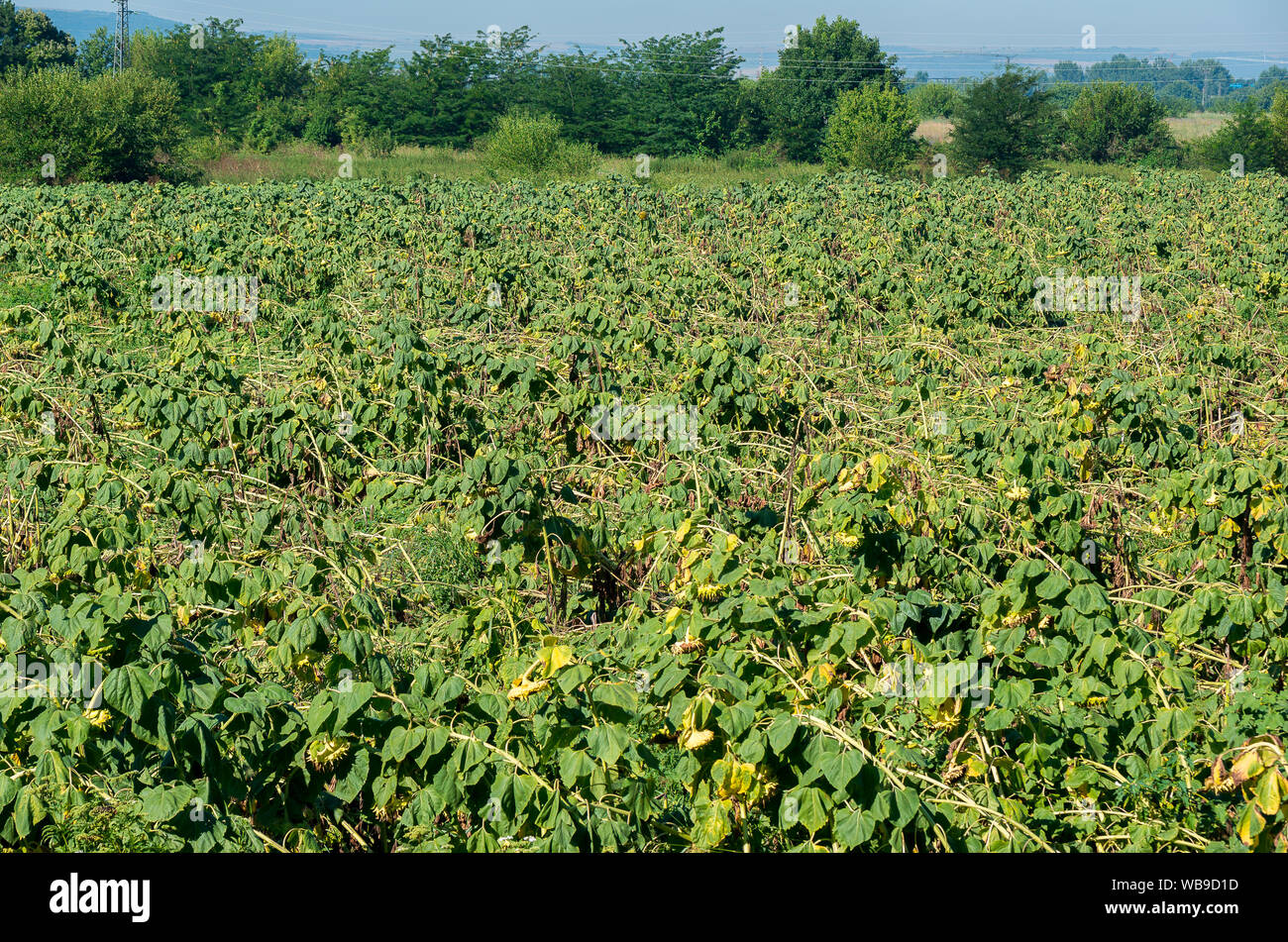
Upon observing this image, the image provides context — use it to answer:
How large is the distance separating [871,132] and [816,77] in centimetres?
1875

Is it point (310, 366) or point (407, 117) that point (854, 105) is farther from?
point (310, 366)

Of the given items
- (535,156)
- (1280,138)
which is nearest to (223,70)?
(535,156)

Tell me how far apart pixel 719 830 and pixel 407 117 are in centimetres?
4715

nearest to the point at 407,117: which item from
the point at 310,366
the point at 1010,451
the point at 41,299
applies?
the point at 41,299

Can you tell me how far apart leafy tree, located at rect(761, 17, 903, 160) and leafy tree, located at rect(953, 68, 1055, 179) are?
405 inches

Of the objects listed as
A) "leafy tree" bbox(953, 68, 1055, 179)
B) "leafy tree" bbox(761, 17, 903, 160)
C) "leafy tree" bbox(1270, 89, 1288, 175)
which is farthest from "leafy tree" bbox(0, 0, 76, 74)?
"leafy tree" bbox(1270, 89, 1288, 175)

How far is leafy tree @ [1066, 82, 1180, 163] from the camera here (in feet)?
147

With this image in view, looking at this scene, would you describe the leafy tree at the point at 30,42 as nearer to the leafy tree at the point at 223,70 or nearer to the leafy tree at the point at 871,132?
the leafy tree at the point at 223,70

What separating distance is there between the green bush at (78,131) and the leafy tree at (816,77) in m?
26.0

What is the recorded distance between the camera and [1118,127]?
148 ft

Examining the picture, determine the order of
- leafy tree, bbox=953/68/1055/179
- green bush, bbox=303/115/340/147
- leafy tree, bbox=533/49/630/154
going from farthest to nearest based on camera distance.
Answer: green bush, bbox=303/115/340/147, leafy tree, bbox=533/49/630/154, leafy tree, bbox=953/68/1055/179

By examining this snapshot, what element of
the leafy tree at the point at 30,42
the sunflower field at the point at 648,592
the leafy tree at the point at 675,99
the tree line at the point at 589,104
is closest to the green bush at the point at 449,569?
the sunflower field at the point at 648,592

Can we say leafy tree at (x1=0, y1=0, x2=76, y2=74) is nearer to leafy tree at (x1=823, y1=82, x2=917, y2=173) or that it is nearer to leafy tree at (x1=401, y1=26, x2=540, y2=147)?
leafy tree at (x1=401, y1=26, x2=540, y2=147)

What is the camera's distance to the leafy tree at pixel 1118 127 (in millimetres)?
44812
